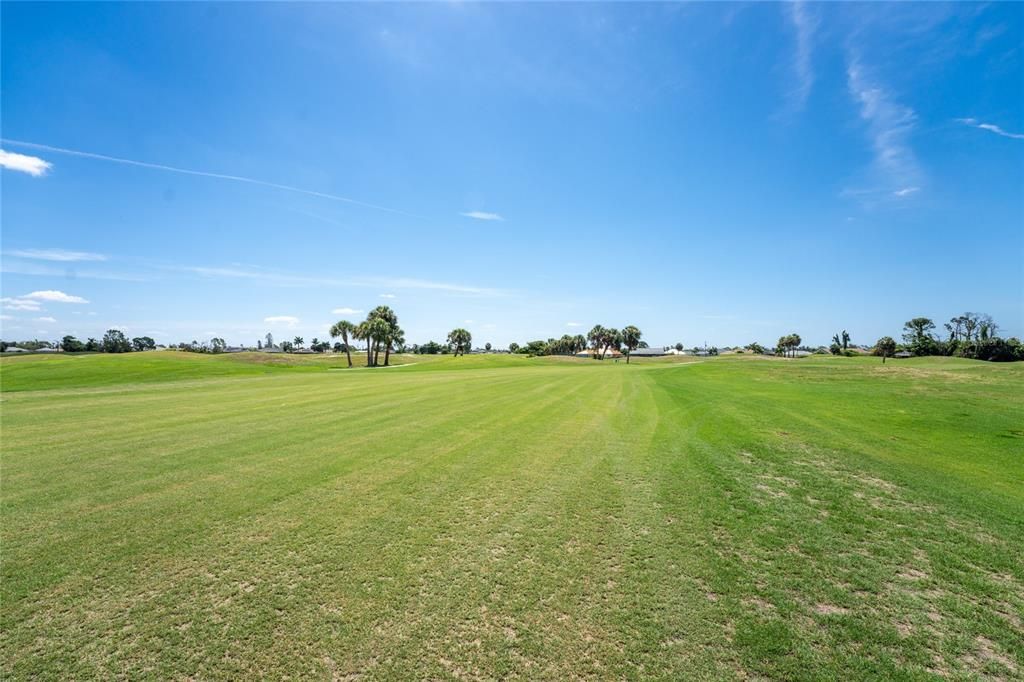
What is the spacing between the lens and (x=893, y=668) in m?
3.51

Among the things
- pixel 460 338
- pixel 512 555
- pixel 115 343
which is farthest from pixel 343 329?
pixel 115 343

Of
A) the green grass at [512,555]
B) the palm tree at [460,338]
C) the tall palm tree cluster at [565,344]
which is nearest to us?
the green grass at [512,555]

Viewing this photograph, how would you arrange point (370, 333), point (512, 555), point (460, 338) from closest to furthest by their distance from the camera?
point (512, 555)
point (370, 333)
point (460, 338)

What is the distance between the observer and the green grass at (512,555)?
366cm

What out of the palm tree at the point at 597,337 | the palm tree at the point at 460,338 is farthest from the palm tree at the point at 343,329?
the palm tree at the point at 597,337

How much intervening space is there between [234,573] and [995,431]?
62.5 ft

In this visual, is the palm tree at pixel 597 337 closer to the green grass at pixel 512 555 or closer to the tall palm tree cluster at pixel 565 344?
the tall palm tree cluster at pixel 565 344

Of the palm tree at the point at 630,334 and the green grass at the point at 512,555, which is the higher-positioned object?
the palm tree at the point at 630,334

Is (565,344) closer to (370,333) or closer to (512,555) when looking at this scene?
(370,333)

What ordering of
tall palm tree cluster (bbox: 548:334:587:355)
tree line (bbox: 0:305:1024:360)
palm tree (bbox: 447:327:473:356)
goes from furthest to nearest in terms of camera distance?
1. tall palm tree cluster (bbox: 548:334:587:355)
2. palm tree (bbox: 447:327:473:356)
3. tree line (bbox: 0:305:1024:360)

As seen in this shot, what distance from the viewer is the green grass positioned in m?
3.66

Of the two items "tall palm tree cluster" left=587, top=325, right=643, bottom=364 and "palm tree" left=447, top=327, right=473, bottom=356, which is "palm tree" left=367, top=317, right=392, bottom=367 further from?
"tall palm tree cluster" left=587, top=325, right=643, bottom=364

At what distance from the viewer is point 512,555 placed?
212 inches

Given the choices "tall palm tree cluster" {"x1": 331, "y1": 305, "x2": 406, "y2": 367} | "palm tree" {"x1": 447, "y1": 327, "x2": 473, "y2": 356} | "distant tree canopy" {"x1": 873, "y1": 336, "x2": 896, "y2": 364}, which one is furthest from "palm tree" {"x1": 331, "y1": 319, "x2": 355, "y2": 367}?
"distant tree canopy" {"x1": 873, "y1": 336, "x2": 896, "y2": 364}
